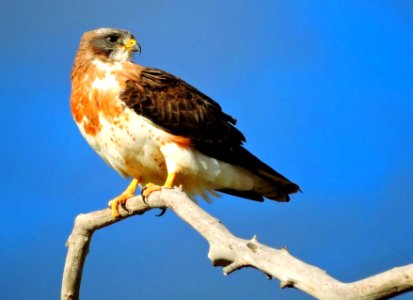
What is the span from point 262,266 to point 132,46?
4.06 metres

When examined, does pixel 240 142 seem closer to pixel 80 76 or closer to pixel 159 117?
pixel 159 117

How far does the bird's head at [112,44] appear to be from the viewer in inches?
318

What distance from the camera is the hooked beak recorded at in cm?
809

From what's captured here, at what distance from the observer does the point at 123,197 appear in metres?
7.46

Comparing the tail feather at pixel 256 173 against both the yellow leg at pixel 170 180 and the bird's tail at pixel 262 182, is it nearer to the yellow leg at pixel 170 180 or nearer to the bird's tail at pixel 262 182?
the bird's tail at pixel 262 182

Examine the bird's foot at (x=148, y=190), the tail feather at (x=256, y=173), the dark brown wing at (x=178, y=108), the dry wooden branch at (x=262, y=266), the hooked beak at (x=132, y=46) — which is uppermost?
the hooked beak at (x=132, y=46)

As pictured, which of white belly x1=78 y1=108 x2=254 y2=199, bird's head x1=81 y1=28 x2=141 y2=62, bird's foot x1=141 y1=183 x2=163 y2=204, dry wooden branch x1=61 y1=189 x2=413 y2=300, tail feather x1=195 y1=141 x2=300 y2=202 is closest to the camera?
dry wooden branch x1=61 y1=189 x2=413 y2=300

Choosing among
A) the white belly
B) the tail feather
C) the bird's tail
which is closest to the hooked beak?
the white belly

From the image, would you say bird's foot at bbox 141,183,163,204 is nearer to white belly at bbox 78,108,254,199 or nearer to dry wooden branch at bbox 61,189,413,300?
dry wooden branch at bbox 61,189,413,300

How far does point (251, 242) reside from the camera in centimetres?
477

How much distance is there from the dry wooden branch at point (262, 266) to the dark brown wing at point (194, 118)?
101 cm

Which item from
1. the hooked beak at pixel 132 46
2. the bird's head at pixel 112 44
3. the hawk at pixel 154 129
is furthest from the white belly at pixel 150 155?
the hooked beak at pixel 132 46

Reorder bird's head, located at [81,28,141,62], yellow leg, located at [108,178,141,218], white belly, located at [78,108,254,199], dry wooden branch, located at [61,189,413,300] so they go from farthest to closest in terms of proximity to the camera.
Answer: bird's head, located at [81,28,141,62] → white belly, located at [78,108,254,199] → yellow leg, located at [108,178,141,218] → dry wooden branch, located at [61,189,413,300]

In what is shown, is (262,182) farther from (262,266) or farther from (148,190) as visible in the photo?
(262,266)
